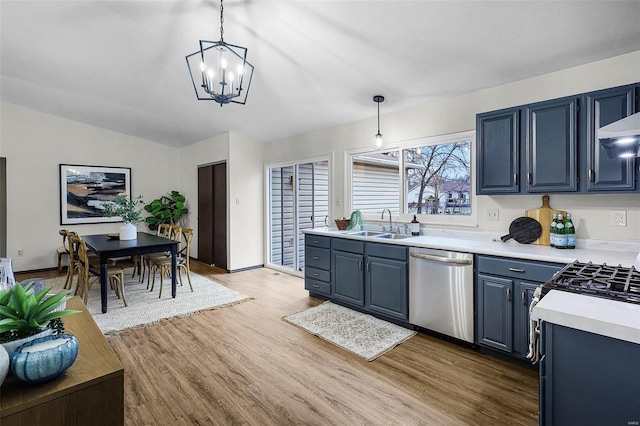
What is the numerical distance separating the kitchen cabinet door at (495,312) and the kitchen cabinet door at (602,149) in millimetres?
981

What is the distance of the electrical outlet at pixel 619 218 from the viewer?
2506mm

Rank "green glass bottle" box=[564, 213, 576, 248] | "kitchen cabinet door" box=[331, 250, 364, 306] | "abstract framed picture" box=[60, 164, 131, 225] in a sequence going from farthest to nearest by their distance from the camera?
"abstract framed picture" box=[60, 164, 131, 225] < "kitchen cabinet door" box=[331, 250, 364, 306] < "green glass bottle" box=[564, 213, 576, 248]

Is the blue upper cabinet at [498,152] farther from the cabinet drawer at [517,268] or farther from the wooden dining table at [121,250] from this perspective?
the wooden dining table at [121,250]

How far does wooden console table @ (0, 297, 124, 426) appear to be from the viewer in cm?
90

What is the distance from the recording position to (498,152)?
9.39 ft

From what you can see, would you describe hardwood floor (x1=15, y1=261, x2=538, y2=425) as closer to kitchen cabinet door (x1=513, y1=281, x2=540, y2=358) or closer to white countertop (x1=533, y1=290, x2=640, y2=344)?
kitchen cabinet door (x1=513, y1=281, x2=540, y2=358)

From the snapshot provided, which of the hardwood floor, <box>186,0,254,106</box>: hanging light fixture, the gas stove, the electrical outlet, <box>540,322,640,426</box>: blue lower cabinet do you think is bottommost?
the hardwood floor

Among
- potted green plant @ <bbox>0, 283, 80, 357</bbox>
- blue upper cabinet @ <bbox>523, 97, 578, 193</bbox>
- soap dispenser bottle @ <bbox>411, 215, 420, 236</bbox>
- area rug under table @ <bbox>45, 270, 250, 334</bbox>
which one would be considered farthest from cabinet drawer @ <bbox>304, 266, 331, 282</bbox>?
potted green plant @ <bbox>0, 283, 80, 357</bbox>

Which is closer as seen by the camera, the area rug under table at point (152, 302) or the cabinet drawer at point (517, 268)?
the cabinet drawer at point (517, 268)

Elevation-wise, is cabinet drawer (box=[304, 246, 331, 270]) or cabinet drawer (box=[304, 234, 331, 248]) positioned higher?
cabinet drawer (box=[304, 234, 331, 248])

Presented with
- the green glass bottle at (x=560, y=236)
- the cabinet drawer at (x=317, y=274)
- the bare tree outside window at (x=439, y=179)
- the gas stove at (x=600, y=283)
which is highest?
the bare tree outside window at (x=439, y=179)

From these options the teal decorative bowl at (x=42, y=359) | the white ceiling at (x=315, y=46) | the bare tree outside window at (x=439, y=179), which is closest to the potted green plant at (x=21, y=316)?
the teal decorative bowl at (x=42, y=359)

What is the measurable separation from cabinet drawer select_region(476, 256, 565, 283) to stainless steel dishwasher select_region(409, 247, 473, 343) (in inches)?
4.4

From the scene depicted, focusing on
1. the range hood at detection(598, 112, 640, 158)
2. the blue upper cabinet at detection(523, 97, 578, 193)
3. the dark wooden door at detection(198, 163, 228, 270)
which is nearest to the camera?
the range hood at detection(598, 112, 640, 158)
